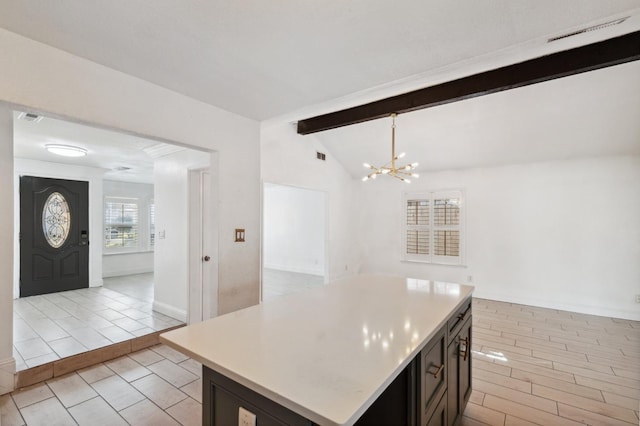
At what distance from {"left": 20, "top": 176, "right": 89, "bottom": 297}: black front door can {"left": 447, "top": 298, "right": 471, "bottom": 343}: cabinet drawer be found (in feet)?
22.1

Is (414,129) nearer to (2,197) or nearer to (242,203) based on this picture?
(242,203)

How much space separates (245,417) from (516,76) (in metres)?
3.62

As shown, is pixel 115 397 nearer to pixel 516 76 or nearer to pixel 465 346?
pixel 465 346

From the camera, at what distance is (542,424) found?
212 centimetres

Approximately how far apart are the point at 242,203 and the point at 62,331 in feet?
8.90

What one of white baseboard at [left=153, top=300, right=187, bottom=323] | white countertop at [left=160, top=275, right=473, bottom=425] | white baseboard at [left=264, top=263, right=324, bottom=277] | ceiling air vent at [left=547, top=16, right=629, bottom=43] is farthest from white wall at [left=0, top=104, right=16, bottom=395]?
white baseboard at [left=264, top=263, right=324, bottom=277]

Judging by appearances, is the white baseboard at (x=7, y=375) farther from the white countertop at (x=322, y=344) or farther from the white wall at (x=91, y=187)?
the white wall at (x=91, y=187)

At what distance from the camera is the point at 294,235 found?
8398 millimetres

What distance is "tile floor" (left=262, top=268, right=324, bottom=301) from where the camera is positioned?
6000 mm

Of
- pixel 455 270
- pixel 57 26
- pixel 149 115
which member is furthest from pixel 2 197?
pixel 455 270

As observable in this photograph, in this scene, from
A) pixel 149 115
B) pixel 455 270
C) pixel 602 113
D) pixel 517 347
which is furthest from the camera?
pixel 455 270

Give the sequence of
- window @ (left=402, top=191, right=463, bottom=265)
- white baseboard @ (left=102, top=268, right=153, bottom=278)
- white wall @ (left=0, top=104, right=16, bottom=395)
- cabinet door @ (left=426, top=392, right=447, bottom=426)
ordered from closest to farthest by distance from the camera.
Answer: cabinet door @ (left=426, top=392, right=447, bottom=426)
white wall @ (left=0, top=104, right=16, bottom=395)
window @ (left=402, top=191, right=463, bottom=265)
white baseboard @ (left=102, top=268, right=153, bottom=278)

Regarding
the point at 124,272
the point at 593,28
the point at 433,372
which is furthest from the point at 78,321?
the point at 593,28

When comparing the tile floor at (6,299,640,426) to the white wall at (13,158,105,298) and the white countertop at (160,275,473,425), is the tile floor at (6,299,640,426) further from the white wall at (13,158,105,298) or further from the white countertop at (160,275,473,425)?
the white wall at (13,158,105,298)
